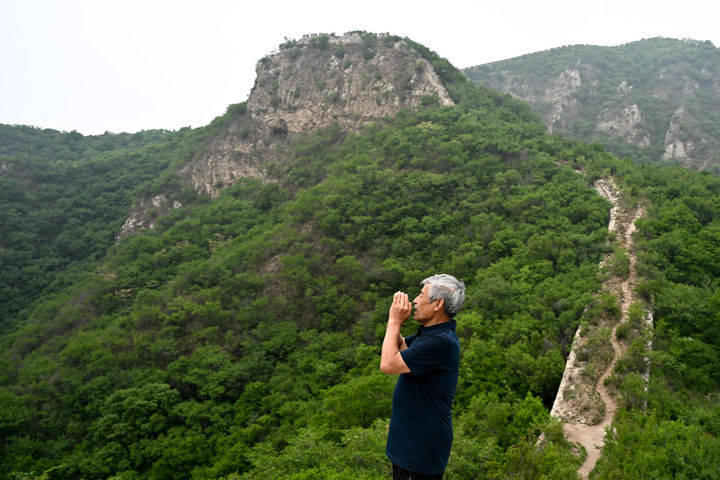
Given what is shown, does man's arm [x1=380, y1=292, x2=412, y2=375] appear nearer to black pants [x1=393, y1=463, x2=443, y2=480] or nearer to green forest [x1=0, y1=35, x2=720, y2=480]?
black pants [x1=393, y1=463, x2=443, y2=480]

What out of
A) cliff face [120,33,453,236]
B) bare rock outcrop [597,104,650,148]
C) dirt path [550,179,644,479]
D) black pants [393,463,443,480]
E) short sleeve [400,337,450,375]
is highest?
cliff face [120,33,453,236]

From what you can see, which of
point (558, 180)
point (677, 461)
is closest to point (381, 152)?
point (558, 180)

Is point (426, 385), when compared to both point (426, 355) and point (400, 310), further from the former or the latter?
point (400, 310)

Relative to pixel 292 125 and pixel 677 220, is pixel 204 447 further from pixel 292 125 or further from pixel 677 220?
pixel 292 125

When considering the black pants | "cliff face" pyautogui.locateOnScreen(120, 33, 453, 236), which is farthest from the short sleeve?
"cliff face" pyautogui.locateOnScreen(120, 33, 453, 236)

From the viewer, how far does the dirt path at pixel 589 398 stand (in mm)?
9156

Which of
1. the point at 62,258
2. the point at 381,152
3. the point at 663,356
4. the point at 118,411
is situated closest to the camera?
the point at 663,356

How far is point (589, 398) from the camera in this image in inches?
406

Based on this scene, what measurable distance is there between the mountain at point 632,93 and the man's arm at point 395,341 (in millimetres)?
52974

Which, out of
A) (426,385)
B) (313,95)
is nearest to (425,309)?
(426,385)

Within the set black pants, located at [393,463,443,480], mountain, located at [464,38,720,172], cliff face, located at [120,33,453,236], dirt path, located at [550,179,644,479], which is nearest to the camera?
black pants, located at [393,463,443,480]

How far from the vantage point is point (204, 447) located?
51.6 ft

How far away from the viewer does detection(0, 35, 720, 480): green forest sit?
30.2 ft

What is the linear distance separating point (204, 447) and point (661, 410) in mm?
16282
